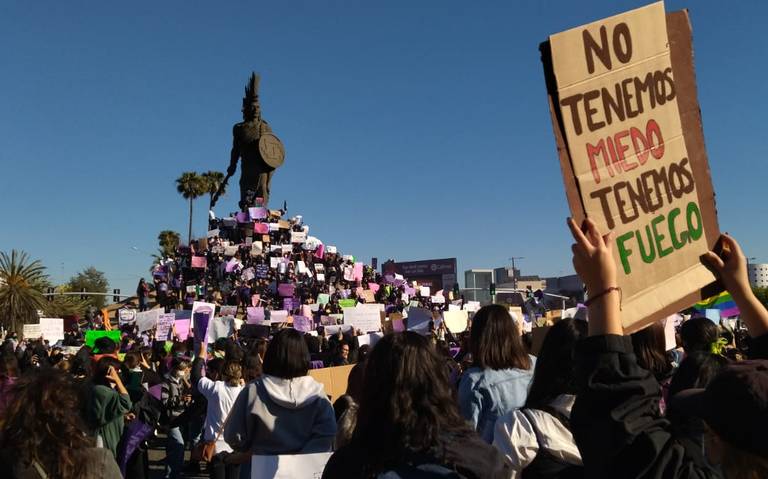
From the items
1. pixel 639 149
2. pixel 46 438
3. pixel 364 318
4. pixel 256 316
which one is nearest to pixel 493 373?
pixel 639 149

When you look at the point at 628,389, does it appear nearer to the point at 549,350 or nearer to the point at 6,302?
the point at 549,350

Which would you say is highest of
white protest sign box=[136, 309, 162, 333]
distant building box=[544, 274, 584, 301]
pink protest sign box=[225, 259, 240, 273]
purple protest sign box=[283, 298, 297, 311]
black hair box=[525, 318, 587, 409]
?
distant building box=[544, 274, 584, 301]

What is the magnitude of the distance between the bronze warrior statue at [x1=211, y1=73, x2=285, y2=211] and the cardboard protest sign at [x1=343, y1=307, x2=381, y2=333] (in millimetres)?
16814

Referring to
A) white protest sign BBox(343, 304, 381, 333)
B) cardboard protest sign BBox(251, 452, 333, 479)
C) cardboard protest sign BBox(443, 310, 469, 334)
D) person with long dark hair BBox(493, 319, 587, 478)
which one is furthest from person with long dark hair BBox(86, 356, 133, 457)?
cardboard protest sign BBox(443, 310, 469, 334)

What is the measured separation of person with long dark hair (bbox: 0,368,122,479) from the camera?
2973mm

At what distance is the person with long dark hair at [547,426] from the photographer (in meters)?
2.88

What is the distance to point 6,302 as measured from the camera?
39719mm

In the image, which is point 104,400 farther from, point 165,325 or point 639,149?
point 165,325

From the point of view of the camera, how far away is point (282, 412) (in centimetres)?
437

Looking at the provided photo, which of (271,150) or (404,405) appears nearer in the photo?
(404,405)

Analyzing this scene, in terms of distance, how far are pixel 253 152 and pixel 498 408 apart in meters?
28.4

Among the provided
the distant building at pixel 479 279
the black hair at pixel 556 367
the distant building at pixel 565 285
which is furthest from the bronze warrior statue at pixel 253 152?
the distant building at pixel 479 279

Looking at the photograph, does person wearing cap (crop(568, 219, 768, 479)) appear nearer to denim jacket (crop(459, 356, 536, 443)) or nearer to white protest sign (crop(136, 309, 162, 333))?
denim jacket (crop(459, 356, 536, 443))

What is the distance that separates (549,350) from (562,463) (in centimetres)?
49
